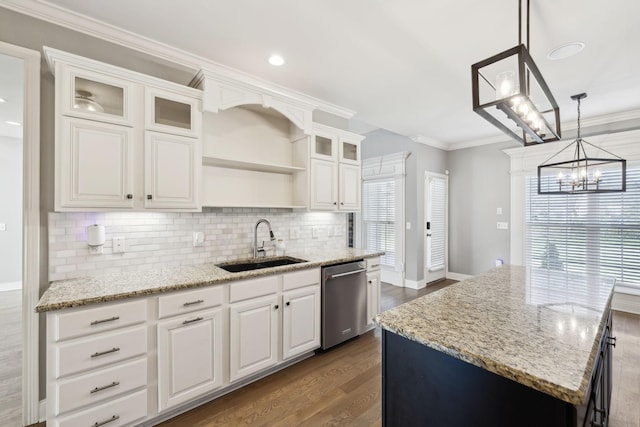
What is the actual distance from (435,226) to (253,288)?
423 cm

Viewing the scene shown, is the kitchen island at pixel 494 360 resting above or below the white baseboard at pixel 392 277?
above

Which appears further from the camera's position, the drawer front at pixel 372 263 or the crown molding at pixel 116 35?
the drawer front at pixel 372 263

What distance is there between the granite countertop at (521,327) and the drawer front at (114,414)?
1626 mm

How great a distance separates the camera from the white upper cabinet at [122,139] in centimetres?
187

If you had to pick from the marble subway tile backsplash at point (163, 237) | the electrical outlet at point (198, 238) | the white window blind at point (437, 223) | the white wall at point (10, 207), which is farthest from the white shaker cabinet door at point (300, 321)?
the white wall at point (10, 207)

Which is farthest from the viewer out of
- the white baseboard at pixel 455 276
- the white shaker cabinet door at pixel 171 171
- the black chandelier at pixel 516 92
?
the white baseboard at pixel 455 276

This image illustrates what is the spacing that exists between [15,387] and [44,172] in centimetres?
173

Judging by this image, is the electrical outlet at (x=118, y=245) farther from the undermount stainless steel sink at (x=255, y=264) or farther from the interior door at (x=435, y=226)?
the interior door at (x=435, y=226)

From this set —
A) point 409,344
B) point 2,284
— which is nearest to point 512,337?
point 409,344

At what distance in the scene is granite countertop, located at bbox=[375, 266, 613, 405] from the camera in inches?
35.5

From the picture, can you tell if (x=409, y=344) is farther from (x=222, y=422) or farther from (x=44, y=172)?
(x=44, y=172)

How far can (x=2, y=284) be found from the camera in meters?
4.58

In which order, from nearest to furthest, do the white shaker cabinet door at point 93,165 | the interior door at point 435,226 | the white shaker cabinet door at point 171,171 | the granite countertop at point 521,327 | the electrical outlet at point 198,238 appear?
the granite countertop at point 521,327
the white shaker cabinet door at point 93,165
the white shaker cabinet door at point 171,171
the electrical outlet at point 198,238
the interior door at point 435,226

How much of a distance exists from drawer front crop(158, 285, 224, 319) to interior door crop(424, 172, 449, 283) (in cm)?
414
